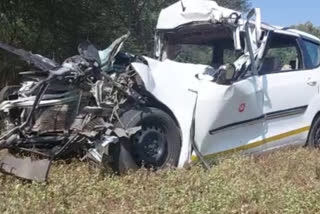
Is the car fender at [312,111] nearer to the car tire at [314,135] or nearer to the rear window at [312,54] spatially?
the car tire at [314,135]

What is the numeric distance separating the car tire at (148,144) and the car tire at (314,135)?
2.55 metres

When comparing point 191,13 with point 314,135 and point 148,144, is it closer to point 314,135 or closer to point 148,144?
point 148,144

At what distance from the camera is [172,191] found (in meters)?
5.39

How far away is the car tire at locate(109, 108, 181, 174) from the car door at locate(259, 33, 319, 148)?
57.6 inches

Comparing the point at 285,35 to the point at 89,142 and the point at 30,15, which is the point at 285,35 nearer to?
the point at 89,142

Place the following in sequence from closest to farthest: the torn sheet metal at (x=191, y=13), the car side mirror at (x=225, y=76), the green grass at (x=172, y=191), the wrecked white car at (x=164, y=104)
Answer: the green grass at (x=172, y=191) → the wrecked white car at (x=164, y=104) → the car side mirror at (x=225, y=76) → the torn sheet metal at (x=191, y=13)

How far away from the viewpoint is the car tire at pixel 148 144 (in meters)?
6.34

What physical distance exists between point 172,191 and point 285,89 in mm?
3053

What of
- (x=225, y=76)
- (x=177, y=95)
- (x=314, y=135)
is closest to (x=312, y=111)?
(x=314, y=135)

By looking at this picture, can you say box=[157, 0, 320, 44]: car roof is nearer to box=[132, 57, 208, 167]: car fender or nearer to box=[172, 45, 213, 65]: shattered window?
box=[172, 45, 213, 65]: shattered window

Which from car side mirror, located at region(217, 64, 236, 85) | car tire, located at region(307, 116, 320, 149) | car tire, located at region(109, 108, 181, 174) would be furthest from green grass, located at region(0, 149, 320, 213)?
car tire, located at region(307, 116, 320, 149)

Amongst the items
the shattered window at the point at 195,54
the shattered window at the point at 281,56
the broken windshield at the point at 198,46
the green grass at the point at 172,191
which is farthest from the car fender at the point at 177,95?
the shattered window at the point at 195,54

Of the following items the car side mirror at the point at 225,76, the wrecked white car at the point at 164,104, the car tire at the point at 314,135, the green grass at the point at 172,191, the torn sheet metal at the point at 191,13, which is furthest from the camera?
the car tire at the point at 314,135

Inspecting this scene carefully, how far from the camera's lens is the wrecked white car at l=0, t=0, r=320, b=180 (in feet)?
20.6
